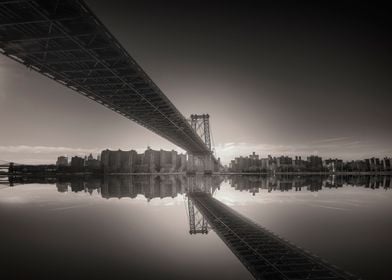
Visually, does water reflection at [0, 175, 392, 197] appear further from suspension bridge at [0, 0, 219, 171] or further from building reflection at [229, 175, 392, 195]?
suspension bridge at [0, 0, 219, 171]

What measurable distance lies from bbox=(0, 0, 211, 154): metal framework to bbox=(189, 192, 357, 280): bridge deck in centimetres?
1400

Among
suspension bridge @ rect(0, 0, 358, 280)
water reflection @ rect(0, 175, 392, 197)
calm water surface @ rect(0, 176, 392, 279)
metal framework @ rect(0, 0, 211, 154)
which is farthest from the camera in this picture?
water reflection @ rect(0, 175, 392, 197)

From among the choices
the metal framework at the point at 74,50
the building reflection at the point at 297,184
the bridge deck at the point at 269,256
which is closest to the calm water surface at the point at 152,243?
the bridge deck at the point at 269,256

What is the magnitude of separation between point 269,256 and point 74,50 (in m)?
20.7

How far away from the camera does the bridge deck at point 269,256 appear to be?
7.00 metres

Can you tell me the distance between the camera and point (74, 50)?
22094mm

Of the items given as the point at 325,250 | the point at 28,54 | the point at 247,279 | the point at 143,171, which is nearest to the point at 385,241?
the point at 325,250

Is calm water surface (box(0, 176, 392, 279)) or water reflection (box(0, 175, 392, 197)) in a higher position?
calm water surface (box(0, 176, 392, 279))

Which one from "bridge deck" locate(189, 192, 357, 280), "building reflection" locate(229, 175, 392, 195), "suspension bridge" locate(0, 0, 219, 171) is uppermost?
"suspension bridge" locate(0, 0, 219, 171)

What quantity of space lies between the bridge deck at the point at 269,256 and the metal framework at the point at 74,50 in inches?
551

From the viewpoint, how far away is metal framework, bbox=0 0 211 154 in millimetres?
16500

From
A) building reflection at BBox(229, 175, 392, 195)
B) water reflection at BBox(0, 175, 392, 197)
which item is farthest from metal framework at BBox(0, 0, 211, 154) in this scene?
building reflection at BBox(229, 175, 392, 195)

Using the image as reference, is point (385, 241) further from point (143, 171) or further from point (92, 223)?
point (143, 171)

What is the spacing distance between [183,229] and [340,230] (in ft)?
20.8
